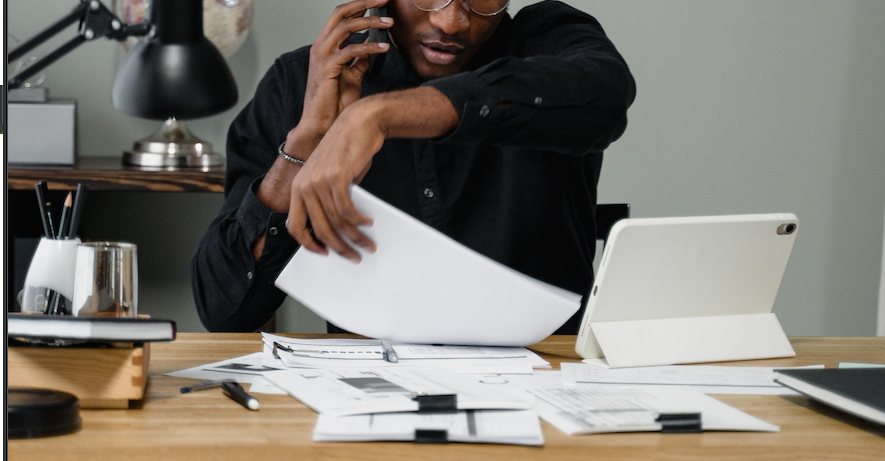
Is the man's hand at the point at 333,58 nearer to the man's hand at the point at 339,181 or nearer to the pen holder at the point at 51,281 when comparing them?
the man's hand at the point at 339,181

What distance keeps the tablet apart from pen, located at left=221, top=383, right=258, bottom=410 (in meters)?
0.41

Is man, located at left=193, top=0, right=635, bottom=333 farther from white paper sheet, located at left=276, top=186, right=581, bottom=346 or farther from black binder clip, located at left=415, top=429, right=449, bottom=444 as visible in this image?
black binder clip, located at left=415, top=429, right=449, bottom=444

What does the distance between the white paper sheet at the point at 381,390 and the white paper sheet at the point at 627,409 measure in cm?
4

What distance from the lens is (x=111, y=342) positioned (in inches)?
32.3

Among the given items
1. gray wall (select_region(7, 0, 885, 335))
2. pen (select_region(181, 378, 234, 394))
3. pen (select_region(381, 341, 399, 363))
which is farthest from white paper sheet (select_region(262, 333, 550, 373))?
gray wall (select_region(7, 0, 885, 335))

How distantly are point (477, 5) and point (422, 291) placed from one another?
0.57 m

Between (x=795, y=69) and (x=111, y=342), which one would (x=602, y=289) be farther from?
(x=795, y=69)

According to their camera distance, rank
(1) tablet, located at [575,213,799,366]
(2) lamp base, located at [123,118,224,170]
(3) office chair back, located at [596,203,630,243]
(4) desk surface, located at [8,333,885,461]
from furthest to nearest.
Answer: (2) lamp base, located at [123,118,224,170] < (3) office chair back, located at [596,203,630,243] < (1) tablet, located at [575,213,799,366] < (4) desk surface, located at [8,333,885,461]

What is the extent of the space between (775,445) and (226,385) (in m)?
0.49

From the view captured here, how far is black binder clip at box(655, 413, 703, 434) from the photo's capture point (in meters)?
0.78

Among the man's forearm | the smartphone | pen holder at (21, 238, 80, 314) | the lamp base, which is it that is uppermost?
the smartphone

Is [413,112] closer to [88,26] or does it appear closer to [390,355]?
[390,355]

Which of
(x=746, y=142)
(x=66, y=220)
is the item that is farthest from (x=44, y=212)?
(x=746, y=142)

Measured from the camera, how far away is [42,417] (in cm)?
72
